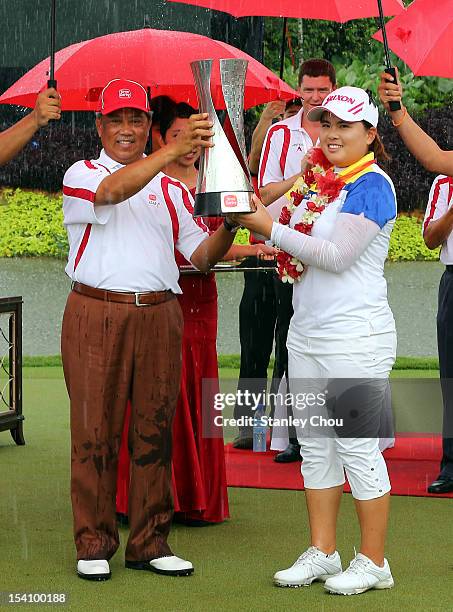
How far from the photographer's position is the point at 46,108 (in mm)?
4648

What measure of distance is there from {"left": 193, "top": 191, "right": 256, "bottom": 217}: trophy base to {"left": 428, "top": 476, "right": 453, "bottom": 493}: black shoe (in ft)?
8.04

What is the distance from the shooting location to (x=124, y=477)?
563cm

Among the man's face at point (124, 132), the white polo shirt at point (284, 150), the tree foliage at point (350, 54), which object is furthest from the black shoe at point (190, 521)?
the tree foliage at point (350, 54)

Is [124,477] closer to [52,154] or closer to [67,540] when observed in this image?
[67,540]

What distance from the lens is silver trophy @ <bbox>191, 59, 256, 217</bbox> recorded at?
4.38 m

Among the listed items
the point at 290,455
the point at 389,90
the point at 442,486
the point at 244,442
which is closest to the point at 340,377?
the point at 389,90

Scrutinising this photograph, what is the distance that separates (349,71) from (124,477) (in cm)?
1373

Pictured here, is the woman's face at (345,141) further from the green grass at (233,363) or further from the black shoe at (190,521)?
the green grass at (233,363)

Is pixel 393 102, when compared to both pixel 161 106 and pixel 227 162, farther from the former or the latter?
pixel 161 106

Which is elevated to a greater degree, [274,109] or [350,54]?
[350,54]

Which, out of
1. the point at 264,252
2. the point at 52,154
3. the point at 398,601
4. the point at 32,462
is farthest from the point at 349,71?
the point at 398,601

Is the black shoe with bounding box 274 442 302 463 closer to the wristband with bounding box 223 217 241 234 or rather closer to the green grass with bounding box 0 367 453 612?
the green grass with bounding box 0 367 453 612

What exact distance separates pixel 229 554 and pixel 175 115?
1.89m

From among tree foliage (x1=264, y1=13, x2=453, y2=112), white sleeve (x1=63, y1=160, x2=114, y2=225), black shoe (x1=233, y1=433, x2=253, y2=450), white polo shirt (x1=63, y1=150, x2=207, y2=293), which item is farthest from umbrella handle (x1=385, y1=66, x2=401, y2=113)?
tree foliage (x1=264, y1=13, x2=453, y2=112)
